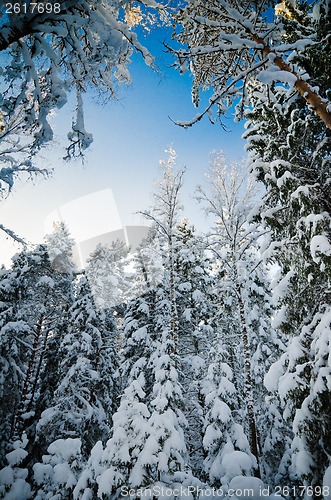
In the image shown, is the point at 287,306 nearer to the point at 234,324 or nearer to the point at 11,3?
the point at 11,3

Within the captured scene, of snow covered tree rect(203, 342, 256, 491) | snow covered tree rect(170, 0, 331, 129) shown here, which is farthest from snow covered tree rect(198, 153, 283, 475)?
snow covered tree rect(170, 0, 331, 129)

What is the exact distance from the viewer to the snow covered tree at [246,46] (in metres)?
4.36

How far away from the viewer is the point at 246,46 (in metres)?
4.27

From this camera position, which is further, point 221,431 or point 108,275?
point 108,275

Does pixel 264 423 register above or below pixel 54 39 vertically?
below

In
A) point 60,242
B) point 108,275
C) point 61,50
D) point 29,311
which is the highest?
point 60,242

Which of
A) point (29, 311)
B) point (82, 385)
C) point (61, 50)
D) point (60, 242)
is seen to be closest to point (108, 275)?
point (60, 242)

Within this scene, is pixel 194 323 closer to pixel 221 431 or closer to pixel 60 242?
pixel 221 431

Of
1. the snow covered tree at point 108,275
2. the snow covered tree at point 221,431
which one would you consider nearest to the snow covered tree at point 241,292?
the snow covered tree at point 221,431

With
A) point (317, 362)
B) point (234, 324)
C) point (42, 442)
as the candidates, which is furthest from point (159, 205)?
point (42, 442)

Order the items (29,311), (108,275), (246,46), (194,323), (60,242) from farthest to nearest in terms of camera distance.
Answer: (108,275) → (60,242) → (194,323) → (29,311) → (246,46)

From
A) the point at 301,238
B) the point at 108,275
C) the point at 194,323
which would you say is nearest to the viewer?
the point at 301,238

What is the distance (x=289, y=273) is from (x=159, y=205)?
359 inches

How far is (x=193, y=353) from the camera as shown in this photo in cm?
1430
